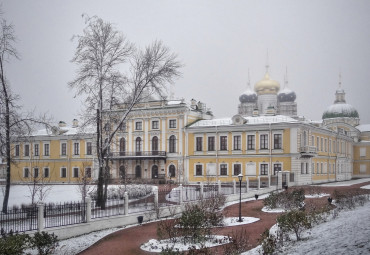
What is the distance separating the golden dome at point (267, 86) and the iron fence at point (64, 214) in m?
61.9

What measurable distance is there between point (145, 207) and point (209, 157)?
862 inches

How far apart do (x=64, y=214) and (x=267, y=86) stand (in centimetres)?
6262

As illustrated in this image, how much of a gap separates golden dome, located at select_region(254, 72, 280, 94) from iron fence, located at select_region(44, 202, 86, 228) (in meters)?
61.9

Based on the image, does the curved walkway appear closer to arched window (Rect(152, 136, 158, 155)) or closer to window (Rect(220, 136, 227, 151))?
window (Rect(220, 136, 227, 151))

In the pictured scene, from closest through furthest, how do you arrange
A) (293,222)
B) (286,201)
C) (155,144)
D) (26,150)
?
(293,222)
(286,201)
(155,144)
(26,150)

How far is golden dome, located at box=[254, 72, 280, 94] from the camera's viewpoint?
75125 mm

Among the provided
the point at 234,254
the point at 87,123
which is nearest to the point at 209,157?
the point at 87,123

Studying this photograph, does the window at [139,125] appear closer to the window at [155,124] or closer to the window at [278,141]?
the window at [155,124]

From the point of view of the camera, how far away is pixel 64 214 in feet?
54.8

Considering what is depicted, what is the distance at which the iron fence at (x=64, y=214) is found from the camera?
642 inches

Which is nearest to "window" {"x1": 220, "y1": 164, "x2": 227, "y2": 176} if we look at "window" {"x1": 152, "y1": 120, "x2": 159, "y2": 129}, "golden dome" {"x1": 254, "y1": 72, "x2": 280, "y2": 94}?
"window" {"x1": 152, "y1": 120, "x2": 159, "y2": 129}

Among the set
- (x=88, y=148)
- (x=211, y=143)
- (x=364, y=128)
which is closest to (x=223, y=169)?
(x=211, y=143)

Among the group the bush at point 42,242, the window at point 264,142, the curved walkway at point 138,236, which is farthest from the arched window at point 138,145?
the bush at point 42,242

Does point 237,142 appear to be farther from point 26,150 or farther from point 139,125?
point 26,150
